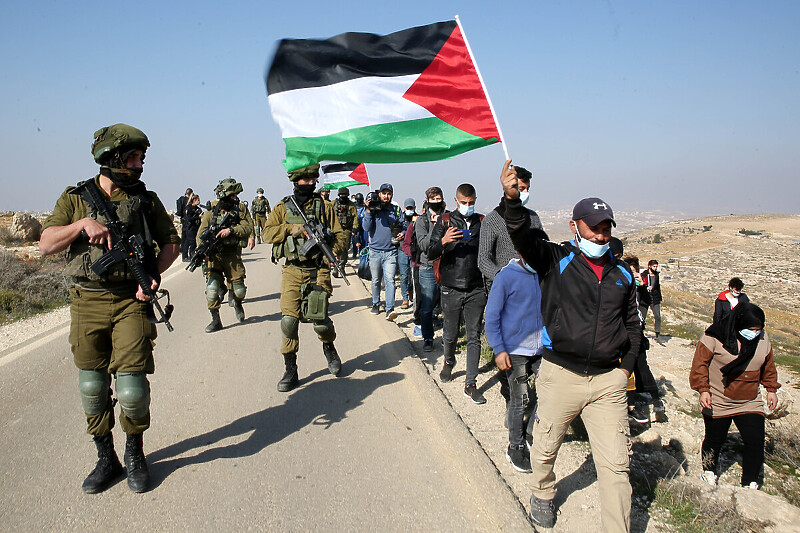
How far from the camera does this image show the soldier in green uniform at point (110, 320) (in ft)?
11.2

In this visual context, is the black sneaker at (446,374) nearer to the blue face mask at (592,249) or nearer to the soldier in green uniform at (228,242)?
the blue face mask at (592,249)

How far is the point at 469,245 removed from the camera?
527cm

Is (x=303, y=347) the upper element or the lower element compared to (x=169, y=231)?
lower

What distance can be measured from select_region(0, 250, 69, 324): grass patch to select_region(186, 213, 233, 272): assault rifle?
317cm

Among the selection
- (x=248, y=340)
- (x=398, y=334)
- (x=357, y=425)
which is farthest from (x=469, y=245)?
(x=248, y=340)

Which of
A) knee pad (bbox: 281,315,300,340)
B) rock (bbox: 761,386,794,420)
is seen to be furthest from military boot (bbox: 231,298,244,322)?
rock (bbox: 761,386,794,420)

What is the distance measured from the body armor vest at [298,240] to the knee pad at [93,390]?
2.30 metres

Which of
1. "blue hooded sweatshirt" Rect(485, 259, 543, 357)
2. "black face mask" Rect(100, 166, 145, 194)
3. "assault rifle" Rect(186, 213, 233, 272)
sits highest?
"black face mask" Rect(100, 166, 145, 194)

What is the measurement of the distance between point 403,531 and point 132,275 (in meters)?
2.42

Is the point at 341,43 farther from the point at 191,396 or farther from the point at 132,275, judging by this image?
the point at 191,396

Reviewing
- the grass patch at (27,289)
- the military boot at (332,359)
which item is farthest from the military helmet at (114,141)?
the grass patch at (27,289)

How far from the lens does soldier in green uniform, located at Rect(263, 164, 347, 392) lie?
5320 millimetres

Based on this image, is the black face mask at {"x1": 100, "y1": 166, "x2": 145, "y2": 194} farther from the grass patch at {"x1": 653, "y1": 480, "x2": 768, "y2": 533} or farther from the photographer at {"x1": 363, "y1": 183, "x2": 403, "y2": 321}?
the photographer at {"x1": 363, "y1": 183, "x2": 403, "y2": 321}

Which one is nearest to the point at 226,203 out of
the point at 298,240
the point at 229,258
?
the point at 229,258
